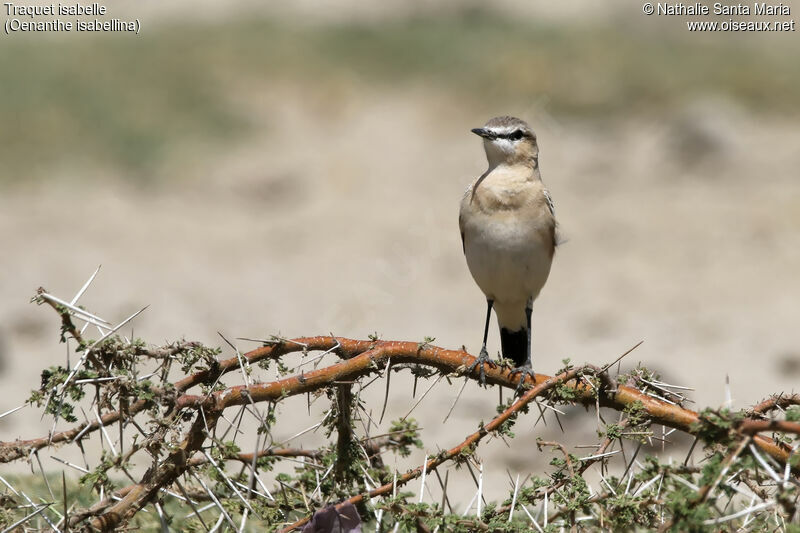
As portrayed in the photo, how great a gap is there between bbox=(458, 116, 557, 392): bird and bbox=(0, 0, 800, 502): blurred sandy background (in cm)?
254

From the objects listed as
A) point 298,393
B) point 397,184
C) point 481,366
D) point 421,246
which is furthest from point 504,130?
point 397,184

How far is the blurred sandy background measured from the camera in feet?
31.1

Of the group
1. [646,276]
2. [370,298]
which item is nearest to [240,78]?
[370,298]

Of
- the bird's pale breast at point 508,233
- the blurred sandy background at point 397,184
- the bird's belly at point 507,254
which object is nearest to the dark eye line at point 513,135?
the bird's pale breast at point 508,233

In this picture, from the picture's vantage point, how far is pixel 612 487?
3203mm

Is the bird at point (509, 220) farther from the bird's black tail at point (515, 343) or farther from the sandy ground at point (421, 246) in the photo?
the sandy ground at point (421, 246)

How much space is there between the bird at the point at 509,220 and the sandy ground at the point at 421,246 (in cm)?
228

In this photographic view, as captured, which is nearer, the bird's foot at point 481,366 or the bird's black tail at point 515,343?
the bird's foot at point 481,366

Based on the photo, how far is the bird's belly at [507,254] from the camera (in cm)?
473

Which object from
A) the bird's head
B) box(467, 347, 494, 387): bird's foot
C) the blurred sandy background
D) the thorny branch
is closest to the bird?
the bird's head

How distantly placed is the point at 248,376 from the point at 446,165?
36.6 ft

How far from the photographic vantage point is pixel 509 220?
15.6ft

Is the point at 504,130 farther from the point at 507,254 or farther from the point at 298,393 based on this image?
the point at 298,393

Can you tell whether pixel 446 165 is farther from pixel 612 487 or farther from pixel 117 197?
pixel 612 487
